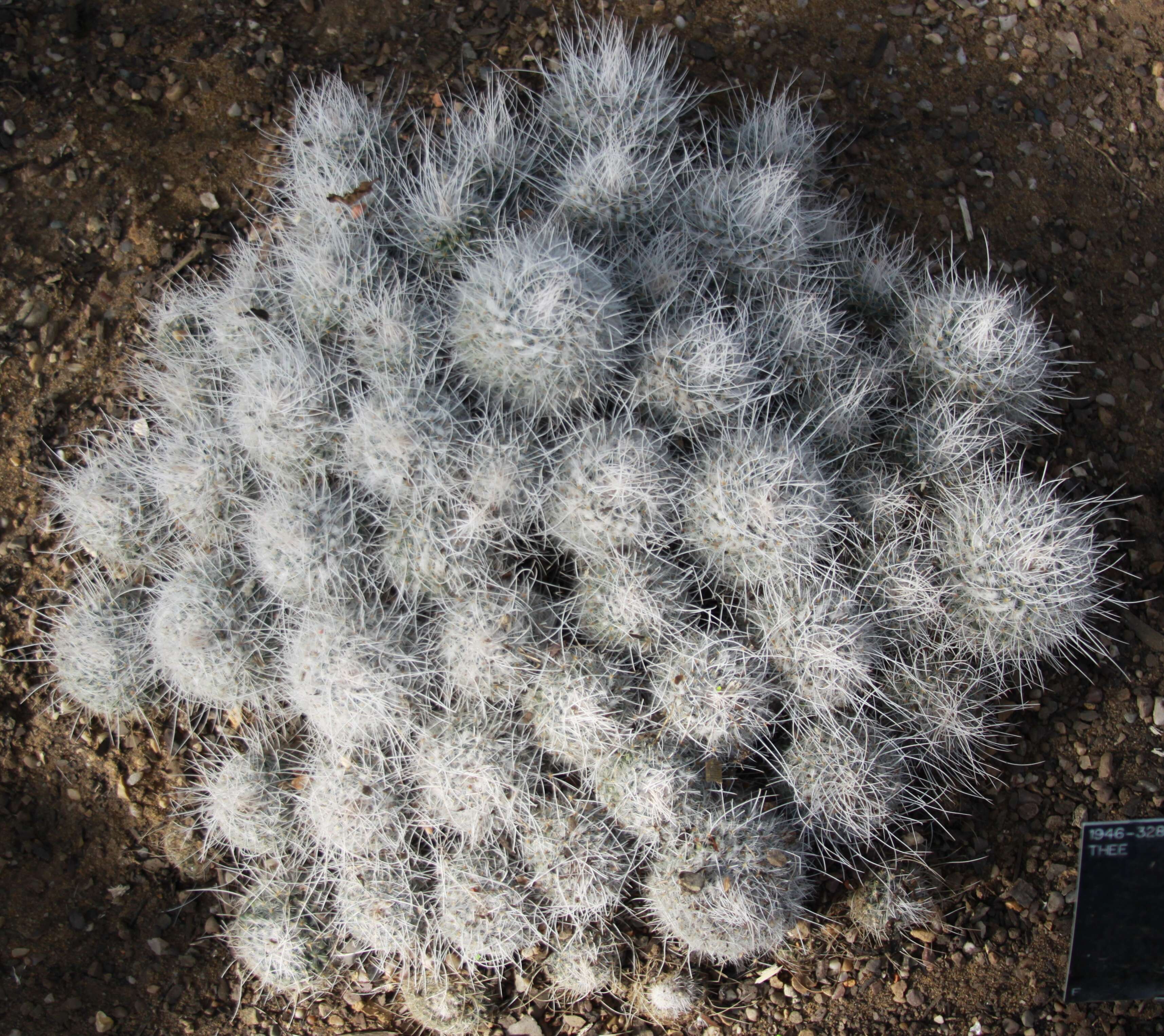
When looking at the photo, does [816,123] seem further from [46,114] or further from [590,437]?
[46,114]

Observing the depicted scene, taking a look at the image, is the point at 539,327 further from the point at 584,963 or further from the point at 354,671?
the point at 584,963

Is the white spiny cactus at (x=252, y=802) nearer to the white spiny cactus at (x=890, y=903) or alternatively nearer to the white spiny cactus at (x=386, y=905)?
the white spiny cactus at (x=386, y=905)

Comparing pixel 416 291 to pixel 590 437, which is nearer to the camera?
pixel 590 437

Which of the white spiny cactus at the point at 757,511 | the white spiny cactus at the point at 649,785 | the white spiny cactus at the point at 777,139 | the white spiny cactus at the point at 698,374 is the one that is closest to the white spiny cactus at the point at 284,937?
Result: the white spiny cactus at the point at 649,785

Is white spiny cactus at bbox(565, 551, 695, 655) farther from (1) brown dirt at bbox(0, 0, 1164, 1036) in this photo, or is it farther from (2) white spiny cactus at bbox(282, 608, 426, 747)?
(1) brown dirt at bbox(0, 0, 1164, 1036)

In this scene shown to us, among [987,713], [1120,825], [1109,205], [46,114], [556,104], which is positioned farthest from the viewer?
[1109,205]

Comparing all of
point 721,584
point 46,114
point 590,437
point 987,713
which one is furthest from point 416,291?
point 987,713

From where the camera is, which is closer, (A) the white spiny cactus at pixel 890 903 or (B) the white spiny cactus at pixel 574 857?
(B) the white spiny cactus at pixel 574 857
